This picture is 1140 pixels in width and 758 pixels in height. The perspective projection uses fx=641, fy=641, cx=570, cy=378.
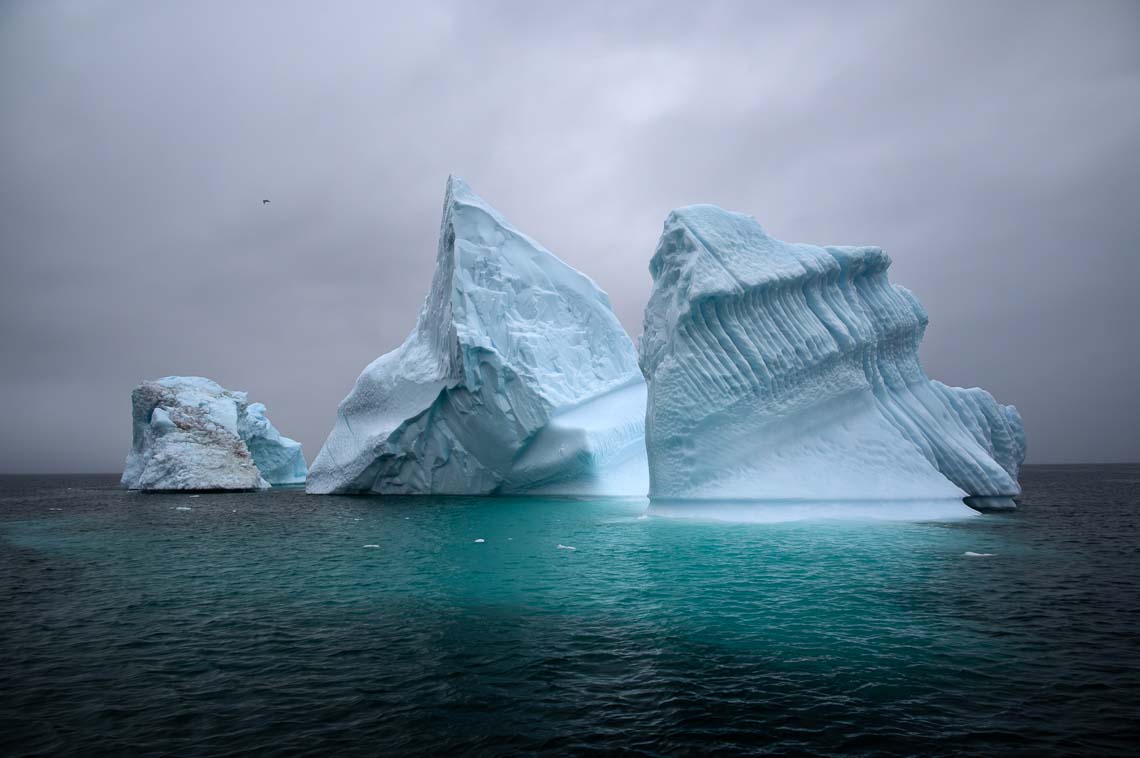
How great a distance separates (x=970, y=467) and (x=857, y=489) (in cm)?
383

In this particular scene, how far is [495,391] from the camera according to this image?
22.7m

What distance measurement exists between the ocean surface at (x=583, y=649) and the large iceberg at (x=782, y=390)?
2.97 metres

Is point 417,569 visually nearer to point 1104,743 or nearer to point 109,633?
point 109,633

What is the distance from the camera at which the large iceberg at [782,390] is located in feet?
45.8

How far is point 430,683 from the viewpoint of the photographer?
4.71 m

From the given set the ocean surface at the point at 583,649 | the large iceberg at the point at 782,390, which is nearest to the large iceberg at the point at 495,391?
the large iceberg at the point at 782,390

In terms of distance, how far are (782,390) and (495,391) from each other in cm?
1105

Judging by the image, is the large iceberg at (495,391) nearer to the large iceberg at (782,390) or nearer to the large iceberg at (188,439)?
the large iceberg at (188,439)

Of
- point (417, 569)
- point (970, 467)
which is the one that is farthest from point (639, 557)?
point (970, 467)

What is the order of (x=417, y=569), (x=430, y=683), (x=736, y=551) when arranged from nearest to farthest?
1. (x=430, y=683)
2. (x=417, y=569)
3. (x=736, y=551)

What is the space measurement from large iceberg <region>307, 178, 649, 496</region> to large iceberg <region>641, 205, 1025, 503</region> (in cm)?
789

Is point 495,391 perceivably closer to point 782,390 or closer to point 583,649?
point 782,390

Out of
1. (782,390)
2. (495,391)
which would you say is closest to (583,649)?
(782,390)

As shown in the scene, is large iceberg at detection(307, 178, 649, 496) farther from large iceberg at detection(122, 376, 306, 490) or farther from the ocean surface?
the ocean surface
